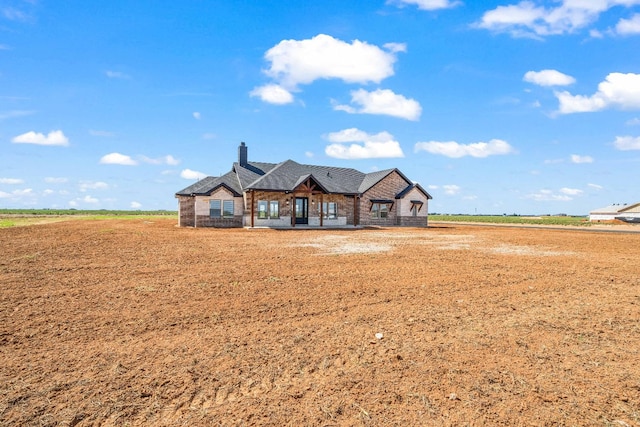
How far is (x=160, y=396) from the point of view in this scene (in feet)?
13.4

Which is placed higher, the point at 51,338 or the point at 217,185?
the point at 217,185

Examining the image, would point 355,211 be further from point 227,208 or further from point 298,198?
point 227,208

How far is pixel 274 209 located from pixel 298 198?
8.66 feet

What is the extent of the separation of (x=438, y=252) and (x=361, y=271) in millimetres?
6204

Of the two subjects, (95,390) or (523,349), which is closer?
(95,390)

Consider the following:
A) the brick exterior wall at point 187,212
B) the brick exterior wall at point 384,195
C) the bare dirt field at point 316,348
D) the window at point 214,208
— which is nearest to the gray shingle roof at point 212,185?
the brick exterior wall at point 187,212

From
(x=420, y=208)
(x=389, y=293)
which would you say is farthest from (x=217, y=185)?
(x=389, y=293)

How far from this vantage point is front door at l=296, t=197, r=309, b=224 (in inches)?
1378

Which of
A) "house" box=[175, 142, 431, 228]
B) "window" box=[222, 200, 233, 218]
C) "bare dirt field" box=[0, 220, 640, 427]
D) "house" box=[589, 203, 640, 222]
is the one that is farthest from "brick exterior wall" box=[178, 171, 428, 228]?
"house" box=[589, 203, 640, 222]

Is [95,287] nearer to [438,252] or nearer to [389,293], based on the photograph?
[389,293]

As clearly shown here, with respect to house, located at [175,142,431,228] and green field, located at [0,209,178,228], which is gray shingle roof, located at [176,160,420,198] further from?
green field, located at [0,209,178,228]

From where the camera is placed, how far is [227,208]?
33906 mm

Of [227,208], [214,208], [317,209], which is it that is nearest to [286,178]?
[317,209]

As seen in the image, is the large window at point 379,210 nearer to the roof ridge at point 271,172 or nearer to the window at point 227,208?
the roof ridge at point 271,172
